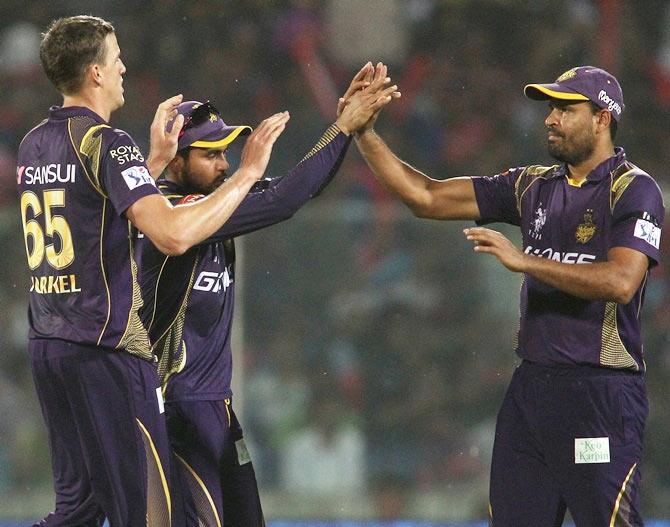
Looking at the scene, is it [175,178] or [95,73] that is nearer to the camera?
[95,73]

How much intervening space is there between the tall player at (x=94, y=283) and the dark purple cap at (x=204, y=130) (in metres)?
0.50

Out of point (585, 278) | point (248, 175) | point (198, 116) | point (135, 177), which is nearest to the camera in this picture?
point (135, 177)

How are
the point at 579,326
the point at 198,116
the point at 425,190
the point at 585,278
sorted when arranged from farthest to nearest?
the point at 425,190
the point at 198,116
the point at 579,326
the point at 585,278

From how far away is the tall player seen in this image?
3322 millimetres

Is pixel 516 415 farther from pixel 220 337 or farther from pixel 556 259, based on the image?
pixel 220 337

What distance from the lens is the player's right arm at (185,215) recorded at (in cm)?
326

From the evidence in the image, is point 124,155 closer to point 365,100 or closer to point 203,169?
point 203,169

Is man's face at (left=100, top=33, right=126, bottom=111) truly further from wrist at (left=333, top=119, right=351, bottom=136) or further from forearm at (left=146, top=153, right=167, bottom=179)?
wrist at (left=333, top=119, right=351, bottom=136)

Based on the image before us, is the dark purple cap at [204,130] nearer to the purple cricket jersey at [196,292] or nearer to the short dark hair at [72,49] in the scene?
the purple cricket jersey at [196,292]

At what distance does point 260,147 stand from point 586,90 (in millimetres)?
1110

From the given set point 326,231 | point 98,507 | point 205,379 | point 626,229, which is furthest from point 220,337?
point 326,231

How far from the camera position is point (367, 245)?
6848 mm

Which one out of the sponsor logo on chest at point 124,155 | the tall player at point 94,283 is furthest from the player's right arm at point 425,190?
the sponsor logo on chest at point 124,155

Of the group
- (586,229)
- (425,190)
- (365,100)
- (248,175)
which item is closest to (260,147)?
(248,175)
